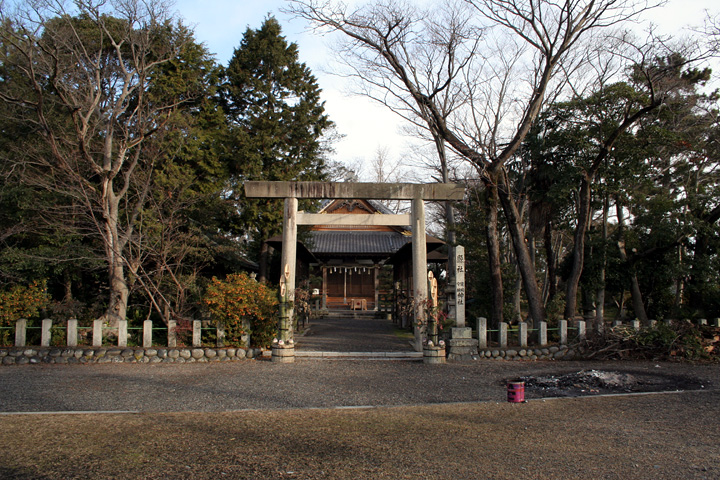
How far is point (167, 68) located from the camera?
659 inches

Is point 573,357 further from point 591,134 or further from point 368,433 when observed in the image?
point 368,433

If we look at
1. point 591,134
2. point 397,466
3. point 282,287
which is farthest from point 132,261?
point 591,134

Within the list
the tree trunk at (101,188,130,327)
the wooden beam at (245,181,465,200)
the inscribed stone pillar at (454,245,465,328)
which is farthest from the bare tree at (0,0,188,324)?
the inscribed stone pillar at (454,245,465,328)

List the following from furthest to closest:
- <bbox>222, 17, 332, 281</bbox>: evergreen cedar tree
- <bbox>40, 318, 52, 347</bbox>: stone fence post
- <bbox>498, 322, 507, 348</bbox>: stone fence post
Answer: <bbox>222, 17, 332, 281</bbox>: evergreen cedar tree < <bbox>498, 322, 507, 348</bbox>: stone fence post < <bbox>40, 318, 52, 347</bbox>: stone fence post

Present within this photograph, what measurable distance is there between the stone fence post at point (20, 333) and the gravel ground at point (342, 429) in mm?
2203

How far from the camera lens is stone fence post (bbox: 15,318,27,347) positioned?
35.2ft

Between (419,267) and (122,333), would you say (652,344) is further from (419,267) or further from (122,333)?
(122,333)

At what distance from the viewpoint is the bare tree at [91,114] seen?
448 inches

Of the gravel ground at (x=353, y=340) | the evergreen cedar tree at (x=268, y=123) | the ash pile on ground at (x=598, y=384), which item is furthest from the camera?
the evergreen cedar tree at (x=268, y=123)

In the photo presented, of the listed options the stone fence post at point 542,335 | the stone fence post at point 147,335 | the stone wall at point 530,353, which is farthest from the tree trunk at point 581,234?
the stone fence post at point 147,335

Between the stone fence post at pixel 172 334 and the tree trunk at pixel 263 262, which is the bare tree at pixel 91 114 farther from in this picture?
the tree trunk at pixel 263 262

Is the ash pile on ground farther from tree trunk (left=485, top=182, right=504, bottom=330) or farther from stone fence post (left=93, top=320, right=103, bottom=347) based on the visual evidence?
stone fence post (left=93, top=320, right=103, bottom=347)

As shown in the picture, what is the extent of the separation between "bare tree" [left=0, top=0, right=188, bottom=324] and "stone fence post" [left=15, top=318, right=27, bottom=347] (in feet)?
5.49

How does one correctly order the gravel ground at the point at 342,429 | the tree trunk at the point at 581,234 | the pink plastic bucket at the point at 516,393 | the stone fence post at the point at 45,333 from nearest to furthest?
the gravel ground at the point at 342,429
the pink plastic bucket at the point at 516,393
the stone fence post at the point at 45,333
the tree trunk at the point at 581,234
